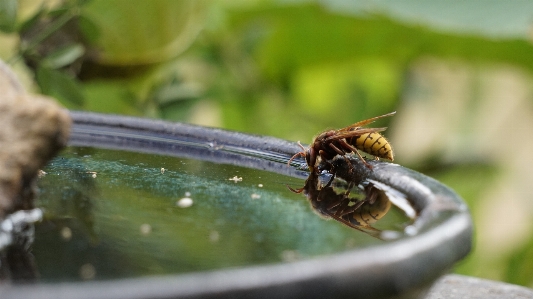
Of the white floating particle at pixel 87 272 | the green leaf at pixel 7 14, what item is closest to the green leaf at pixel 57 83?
the green leaf at pixel 7 14

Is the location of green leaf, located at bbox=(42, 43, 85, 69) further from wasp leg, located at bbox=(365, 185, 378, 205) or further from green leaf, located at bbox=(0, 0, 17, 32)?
wasp leg, located at bbox=(365, 185, 378, 205)

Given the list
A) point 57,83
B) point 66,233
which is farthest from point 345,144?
point 57,83

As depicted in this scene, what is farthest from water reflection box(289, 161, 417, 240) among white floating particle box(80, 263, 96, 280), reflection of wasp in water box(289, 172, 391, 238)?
white floating particle box(80, 263, 96, 280)

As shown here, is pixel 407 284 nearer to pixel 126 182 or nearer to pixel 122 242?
pixel 122 242

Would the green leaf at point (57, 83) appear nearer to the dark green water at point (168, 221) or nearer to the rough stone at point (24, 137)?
the dark green water at point (168, 221)

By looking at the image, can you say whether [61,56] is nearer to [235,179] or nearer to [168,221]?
[235,179]

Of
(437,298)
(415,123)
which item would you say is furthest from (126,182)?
(415,123)
